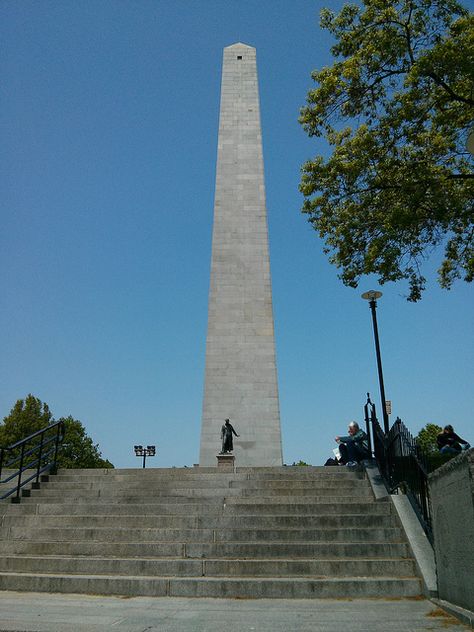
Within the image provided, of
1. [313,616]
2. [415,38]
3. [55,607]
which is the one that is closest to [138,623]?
[55,607]

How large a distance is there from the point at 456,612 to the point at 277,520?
133 inches

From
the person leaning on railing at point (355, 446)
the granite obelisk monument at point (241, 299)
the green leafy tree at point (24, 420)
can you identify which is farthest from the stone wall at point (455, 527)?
the green leafy tree at point (24, 420)

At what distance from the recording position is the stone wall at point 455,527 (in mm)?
4412

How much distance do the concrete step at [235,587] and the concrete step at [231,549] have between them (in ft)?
2.10

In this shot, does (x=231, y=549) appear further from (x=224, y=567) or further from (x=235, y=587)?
(x=235, y=587)

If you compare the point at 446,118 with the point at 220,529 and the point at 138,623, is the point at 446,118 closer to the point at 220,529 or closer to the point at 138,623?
the point at 220,529

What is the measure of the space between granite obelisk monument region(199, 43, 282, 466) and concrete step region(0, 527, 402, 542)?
1118 cm

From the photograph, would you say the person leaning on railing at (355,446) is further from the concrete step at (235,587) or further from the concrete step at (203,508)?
the concrete step at (235,587)

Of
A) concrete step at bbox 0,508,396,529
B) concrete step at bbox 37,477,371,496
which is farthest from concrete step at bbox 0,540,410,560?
concrete step at bbox 37,477,371,496

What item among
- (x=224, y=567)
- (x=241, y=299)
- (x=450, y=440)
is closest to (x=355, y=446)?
(x=450, y=440)

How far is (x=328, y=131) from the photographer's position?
13.7 m

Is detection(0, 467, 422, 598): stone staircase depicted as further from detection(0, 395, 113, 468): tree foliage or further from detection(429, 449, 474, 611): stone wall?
detection(0, 395, 113, 468): tree foliage

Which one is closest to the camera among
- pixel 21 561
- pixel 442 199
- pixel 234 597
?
pixel 234 597

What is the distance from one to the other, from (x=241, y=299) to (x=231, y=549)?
48.9 feet
